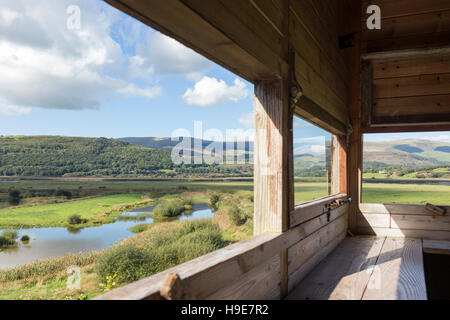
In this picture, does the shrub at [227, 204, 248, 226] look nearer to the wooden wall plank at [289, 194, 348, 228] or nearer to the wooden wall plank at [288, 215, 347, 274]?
the wooden wall plank at [288, 215, 347, 274]

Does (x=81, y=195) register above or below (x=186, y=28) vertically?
below

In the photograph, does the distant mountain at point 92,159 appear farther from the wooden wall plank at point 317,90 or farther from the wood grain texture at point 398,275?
the wood grain texture at point 398,275

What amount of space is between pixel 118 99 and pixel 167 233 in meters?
3.16

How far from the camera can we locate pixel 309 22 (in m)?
2.14

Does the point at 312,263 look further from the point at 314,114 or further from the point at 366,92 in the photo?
the point at 366,92

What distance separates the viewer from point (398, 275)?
85.9 inches

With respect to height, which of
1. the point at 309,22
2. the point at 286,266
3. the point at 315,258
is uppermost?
the point at 309,22

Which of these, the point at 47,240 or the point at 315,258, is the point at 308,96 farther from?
the point at 47,240

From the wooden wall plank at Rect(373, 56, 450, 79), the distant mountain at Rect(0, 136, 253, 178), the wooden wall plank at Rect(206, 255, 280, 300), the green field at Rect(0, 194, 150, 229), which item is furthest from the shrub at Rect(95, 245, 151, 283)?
the wooden wall plank at Rect(373, 56, 450, 79)

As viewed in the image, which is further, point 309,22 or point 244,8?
point 309,22

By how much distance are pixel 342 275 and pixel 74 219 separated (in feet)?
10.6

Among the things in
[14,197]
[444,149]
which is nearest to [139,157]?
[14,197]

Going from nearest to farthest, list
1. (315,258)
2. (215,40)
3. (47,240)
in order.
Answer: (215,40) < (315,258) < (47,240)

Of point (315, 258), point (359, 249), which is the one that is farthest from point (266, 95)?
→ point (359, 249)
